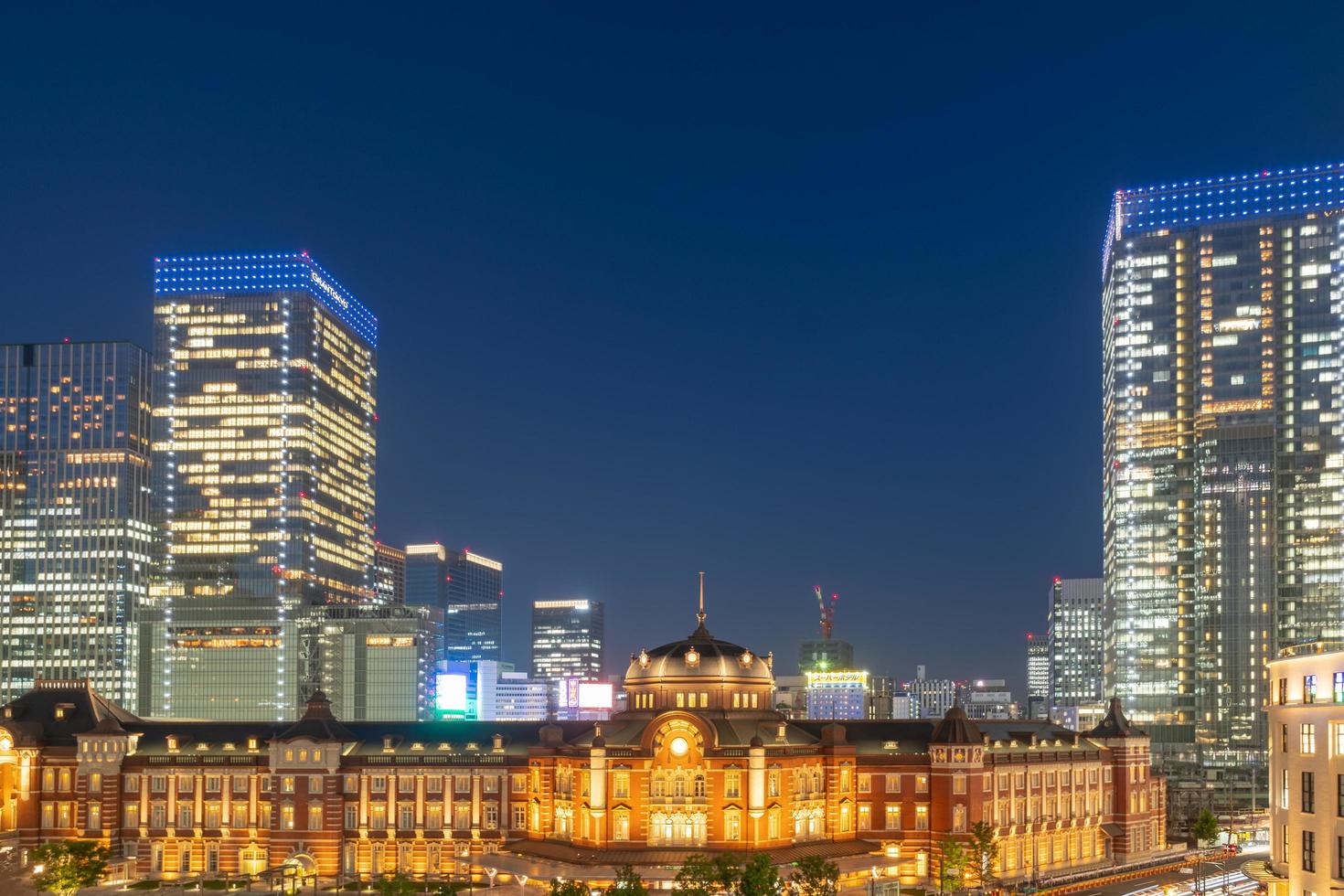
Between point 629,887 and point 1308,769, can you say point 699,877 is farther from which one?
point 1308,769

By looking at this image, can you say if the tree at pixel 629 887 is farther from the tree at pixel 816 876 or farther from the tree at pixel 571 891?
the tree at pixel 816 876

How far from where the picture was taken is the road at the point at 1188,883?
12525 centimetres

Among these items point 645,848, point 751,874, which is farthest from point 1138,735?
point 751,874

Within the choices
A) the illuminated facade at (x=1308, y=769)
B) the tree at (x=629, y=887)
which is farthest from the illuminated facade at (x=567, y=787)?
the illuminated facade at (x=1308, y=769)

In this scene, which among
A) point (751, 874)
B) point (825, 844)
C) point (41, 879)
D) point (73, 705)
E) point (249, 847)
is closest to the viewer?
point (751, 874)

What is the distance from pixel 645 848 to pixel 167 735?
5370 centimetres

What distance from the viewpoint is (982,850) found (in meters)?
141

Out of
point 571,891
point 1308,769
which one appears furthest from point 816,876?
point 1308,769

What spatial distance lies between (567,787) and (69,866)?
43004 millimetres

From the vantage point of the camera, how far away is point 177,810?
154125mm

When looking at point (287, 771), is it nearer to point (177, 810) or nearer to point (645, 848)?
point (177, 810)

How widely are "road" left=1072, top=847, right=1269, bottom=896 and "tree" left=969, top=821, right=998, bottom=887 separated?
29.8ft

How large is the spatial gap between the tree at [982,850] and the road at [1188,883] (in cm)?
907

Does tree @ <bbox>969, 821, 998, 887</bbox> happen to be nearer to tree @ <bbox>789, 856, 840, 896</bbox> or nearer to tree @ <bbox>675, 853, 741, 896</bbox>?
tree @ <bbox>789, 856, 840, 896</bbox>
